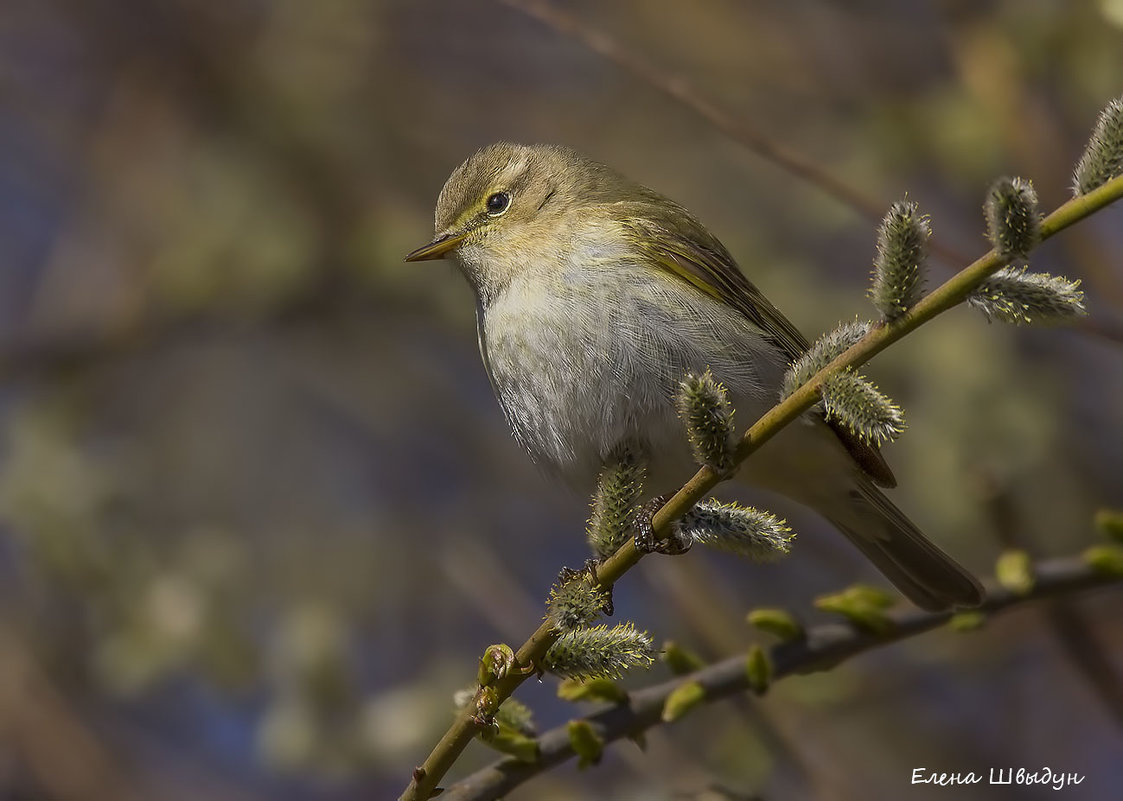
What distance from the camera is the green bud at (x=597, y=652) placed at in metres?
1.73

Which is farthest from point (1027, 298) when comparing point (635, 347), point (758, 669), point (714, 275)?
point (714, 275)

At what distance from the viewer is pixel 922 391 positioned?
4.70 meters

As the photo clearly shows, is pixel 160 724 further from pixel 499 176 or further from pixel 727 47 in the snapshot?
pixel 727 47

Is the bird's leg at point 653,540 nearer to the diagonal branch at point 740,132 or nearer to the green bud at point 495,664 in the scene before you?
the green bud at point 495,664

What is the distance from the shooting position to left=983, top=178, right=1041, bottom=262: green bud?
1.47 meters

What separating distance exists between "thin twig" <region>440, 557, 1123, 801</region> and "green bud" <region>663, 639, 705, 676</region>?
0.05 ft

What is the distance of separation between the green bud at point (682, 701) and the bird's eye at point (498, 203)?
1.87m

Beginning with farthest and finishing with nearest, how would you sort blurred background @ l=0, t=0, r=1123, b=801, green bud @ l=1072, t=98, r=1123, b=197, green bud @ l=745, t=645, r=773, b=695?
blurred background @ l=0, t=0, r=1123, b=801 → green bud @ l=745, t=645, r=773, b=695 → green bud @ l=1072, t=98, r=1123, b=197

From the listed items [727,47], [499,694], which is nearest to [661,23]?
[727,47]

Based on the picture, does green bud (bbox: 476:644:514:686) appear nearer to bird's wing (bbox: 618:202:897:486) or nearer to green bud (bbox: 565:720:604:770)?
green bud (bbox: 565:720:604:770)

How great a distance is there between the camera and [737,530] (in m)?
1.80

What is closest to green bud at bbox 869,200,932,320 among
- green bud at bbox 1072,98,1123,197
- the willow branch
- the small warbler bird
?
the willow branch

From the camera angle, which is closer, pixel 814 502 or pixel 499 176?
pixel 814 502

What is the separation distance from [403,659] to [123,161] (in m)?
2.93
